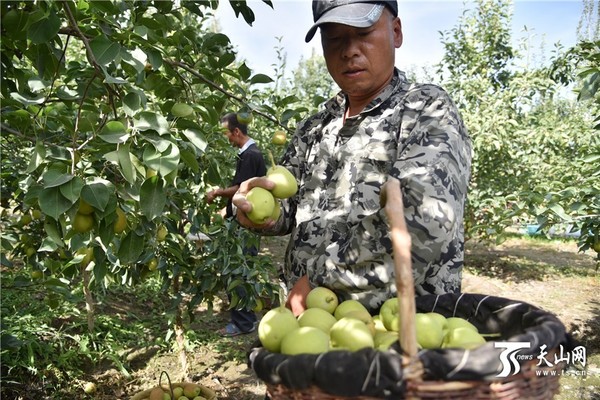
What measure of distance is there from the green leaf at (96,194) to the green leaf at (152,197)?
9 cm

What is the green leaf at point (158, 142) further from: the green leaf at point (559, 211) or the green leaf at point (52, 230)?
the green leaf at point (559, 211)

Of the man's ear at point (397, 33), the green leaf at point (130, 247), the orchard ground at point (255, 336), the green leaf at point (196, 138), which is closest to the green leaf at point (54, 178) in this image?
the green leaf at point (196, 138)

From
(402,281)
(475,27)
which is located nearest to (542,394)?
(402,281)

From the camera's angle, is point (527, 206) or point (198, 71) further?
point (527, 206)

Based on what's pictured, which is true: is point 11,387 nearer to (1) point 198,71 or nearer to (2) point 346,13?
(1) point 198,71

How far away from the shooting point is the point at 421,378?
751 mm

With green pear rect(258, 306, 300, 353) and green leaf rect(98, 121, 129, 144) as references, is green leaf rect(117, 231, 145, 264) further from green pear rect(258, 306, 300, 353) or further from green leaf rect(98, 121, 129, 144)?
green pear rect(258, 306, 300, 353)

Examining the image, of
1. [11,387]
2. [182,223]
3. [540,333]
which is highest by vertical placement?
[182,223]

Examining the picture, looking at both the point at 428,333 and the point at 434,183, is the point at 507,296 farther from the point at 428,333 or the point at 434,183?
the point at 428,333

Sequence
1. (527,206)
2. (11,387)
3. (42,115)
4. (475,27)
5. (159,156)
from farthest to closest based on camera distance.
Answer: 1. (475,27)
2. (527,206)
3. (11,387)
4. (42,115)
5. (159,156)

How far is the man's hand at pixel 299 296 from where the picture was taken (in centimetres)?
137

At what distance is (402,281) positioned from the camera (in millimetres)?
811

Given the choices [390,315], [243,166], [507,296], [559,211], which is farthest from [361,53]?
[507,296]

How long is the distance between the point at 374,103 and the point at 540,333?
81 cm
